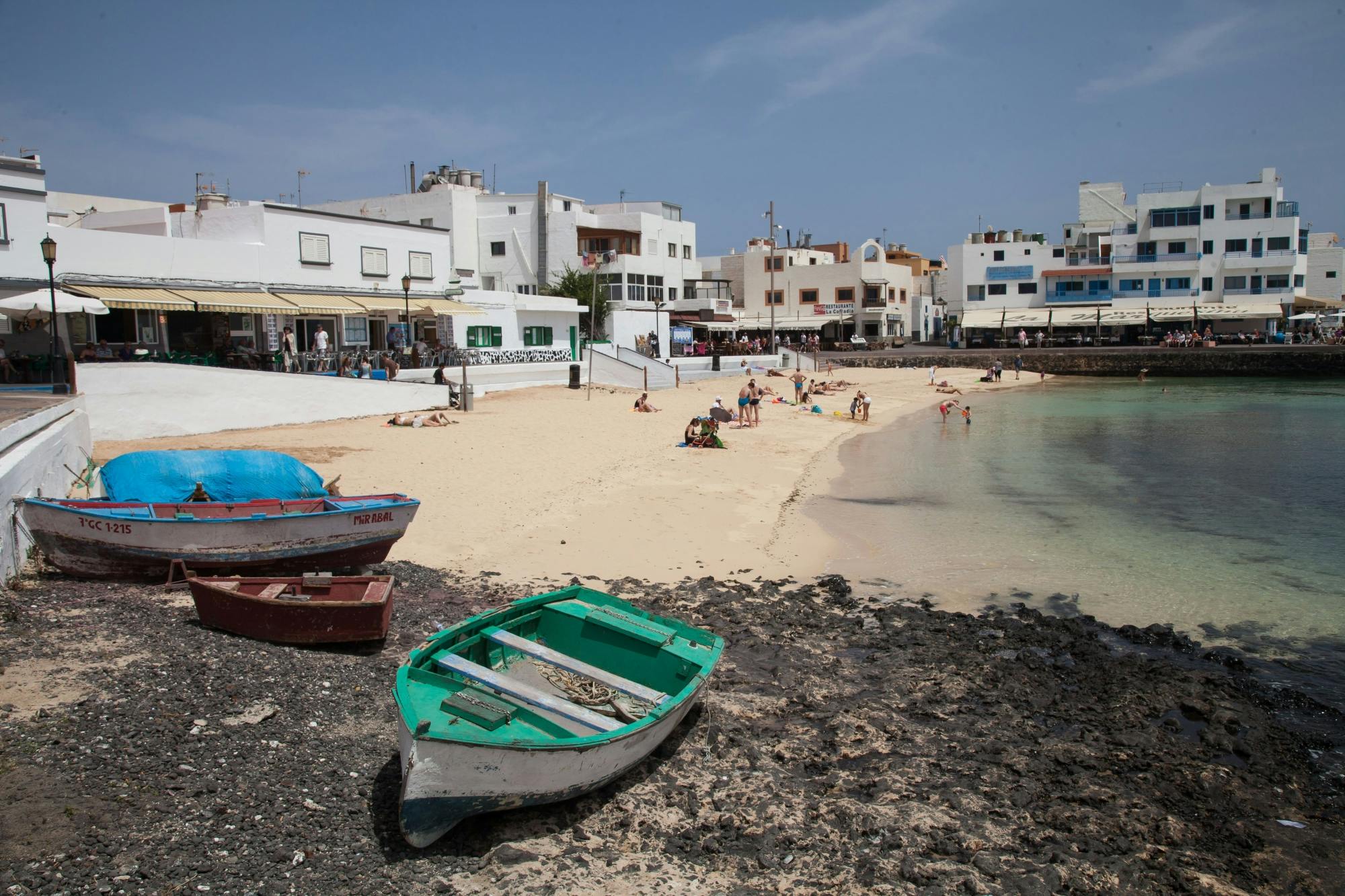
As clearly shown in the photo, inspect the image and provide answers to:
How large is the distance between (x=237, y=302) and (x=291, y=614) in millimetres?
21231

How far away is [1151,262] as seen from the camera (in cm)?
7119

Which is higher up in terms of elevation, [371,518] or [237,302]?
[237,302]

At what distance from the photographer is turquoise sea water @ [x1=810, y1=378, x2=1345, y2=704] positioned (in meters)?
12.0

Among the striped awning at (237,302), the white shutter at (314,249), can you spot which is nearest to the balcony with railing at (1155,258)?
the white shutter at (314,249)

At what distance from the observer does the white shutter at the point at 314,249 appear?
102ft

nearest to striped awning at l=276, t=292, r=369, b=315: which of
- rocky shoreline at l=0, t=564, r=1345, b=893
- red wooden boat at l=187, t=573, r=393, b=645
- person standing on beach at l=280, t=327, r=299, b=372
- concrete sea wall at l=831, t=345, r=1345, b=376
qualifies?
person standing on beach at l=280, t=327, r=299, b=372

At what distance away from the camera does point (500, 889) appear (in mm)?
5449

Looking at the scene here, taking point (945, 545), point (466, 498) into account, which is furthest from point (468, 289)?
point (945, 545)

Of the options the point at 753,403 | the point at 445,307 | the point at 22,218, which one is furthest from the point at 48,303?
the point at 753,403

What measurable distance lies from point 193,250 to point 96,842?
85.1ft

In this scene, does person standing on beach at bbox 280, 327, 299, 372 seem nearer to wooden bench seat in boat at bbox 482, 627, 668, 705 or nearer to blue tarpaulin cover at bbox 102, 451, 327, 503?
blue tarpaulin cover at bbox 102, 451, 327, 503

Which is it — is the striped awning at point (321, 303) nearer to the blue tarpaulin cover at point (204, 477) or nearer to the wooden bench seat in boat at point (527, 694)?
the blue tarpaulin cover at point (204, 477)

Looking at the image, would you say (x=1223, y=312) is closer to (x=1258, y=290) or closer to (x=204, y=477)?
(x=1258, y=290)

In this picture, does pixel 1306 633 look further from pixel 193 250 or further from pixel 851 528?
pixel 193 250
